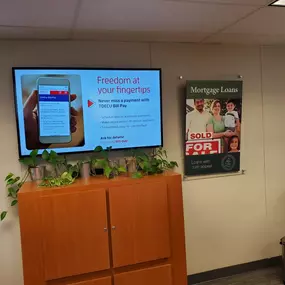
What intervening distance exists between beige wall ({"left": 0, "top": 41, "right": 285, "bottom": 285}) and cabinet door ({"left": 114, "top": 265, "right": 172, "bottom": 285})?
0.61m

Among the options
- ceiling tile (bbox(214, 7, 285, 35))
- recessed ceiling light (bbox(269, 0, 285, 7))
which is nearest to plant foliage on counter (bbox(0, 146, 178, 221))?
ceiling tile (bbox(214, 7, 285, 35))

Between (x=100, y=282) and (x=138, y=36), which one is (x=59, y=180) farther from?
(x=138, y=36)

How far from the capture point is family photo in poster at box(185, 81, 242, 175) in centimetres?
303

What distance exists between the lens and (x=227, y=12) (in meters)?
2.21

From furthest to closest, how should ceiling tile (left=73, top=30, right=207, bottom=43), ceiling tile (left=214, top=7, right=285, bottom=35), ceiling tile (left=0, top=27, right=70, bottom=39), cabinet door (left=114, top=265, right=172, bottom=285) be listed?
ceiling tile (left=73, top=30, right=207, bottom=43)
cabinet door (left=114, top=265, right=172, bottom=285)
ceiling tile (left=0, top=27, right=70, bottom=39)
ceiling tile (left=214, top=7, right=285, bottom=35)

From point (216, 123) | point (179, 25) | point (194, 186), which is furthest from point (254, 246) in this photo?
point (179, 25)

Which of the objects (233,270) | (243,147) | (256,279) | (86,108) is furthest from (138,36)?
(256,279)

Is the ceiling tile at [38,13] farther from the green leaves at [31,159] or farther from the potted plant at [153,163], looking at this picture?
the potted plant at [153,163]

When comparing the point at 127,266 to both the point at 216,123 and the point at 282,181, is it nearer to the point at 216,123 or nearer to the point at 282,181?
the point at 216,123

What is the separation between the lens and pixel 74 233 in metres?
2.35

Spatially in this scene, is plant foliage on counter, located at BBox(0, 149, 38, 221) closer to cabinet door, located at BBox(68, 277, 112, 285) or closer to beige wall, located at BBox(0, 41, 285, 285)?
beige wall, located at BBox(0, 41, 285, 285)

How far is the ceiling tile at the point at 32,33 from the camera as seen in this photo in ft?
7.77

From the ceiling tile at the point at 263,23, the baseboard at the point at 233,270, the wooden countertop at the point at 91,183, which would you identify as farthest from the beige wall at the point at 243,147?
the ceiling tile at the point at 263,23

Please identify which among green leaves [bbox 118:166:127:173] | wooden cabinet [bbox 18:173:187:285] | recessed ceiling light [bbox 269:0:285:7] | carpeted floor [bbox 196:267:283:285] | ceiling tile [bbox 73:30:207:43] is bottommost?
carpeted floor [bbox 196:267:283:285]
